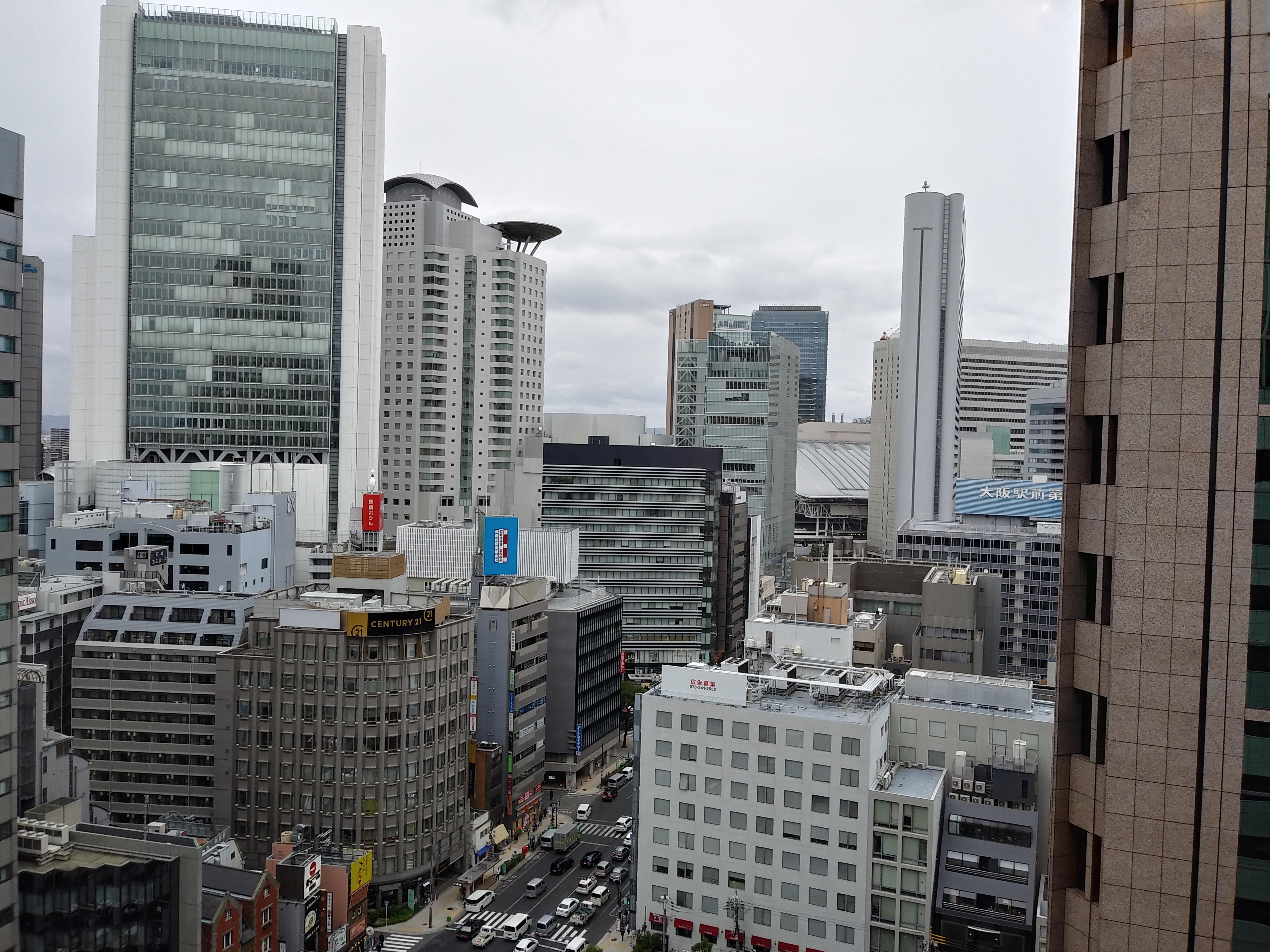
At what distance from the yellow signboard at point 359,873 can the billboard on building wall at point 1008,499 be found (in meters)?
130

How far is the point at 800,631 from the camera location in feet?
279

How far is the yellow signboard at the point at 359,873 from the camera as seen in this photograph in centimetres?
7106

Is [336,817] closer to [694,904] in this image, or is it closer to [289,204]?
[694,904]

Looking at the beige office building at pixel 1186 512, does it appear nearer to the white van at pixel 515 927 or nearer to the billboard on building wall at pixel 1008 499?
the white van at pixel 515 927

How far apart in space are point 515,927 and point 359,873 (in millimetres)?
12261

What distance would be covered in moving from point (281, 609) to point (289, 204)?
116 metres

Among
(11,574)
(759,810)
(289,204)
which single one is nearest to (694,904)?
(759,810)

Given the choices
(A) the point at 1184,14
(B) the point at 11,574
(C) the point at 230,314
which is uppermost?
(C) the point at 230,314

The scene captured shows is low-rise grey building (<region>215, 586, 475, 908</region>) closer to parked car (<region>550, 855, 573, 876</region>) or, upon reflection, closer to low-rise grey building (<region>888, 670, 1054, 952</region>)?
parked car (<region>550, 855, 573, 876</region>)

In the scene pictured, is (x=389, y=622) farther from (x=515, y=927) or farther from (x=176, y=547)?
(x=176, y=547)

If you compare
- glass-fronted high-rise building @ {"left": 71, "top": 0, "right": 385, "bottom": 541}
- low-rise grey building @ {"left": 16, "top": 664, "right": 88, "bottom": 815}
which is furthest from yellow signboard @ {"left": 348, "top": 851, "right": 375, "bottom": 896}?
glass-fronted high-rise building @ {"left": 71, "top": 0, "right": 385, "bottom": 541}

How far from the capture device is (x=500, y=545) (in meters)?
108

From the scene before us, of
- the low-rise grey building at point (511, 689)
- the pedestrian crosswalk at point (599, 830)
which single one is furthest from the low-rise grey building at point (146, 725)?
the pedestrian crosswalk at point (599, 830)

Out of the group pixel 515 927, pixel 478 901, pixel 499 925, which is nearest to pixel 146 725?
pixel 478 901
